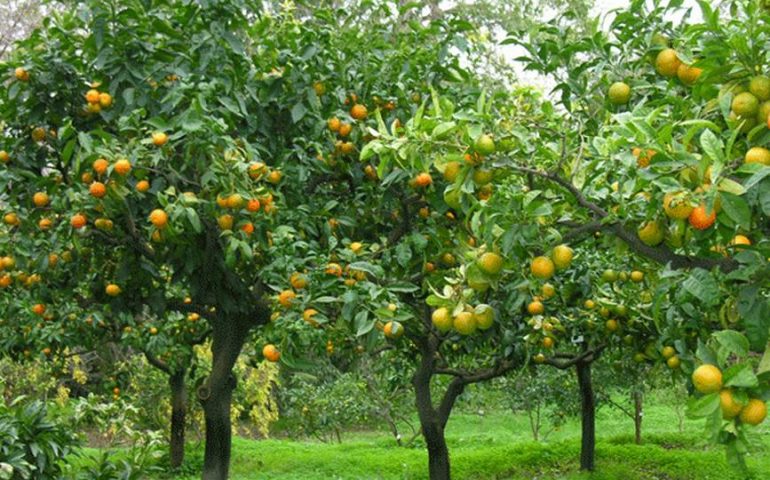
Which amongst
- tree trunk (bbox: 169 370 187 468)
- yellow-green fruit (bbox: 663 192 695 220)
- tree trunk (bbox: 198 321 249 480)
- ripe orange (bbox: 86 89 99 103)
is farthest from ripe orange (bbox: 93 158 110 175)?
tree trunk (bbox: 169 370 187 468)

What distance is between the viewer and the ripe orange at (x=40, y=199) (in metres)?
5.01

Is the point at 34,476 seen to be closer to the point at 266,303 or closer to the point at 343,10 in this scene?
the point at 266,303

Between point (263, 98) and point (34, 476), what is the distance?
245 cm

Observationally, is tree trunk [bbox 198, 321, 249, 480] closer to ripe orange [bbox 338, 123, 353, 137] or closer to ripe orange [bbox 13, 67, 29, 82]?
ripe orange [bbox 338, 123, 353, 137]

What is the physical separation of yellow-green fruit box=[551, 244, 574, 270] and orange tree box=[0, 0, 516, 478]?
1.92m

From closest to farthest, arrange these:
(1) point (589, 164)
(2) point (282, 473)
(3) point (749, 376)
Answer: (3) point (749, 376), (1) point (589, 164), (2) point (282, 473)

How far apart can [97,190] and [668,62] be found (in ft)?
9.32

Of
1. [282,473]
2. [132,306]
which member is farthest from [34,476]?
[282,473]

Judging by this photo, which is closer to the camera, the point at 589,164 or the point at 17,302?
the point at 589,164

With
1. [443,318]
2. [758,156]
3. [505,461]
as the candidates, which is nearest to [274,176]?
[443,318]

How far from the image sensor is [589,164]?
2604 millimetres

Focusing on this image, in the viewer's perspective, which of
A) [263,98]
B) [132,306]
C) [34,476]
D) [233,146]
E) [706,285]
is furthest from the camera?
[132,306]

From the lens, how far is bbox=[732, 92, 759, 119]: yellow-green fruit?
6.84 ft

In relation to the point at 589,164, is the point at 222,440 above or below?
below
